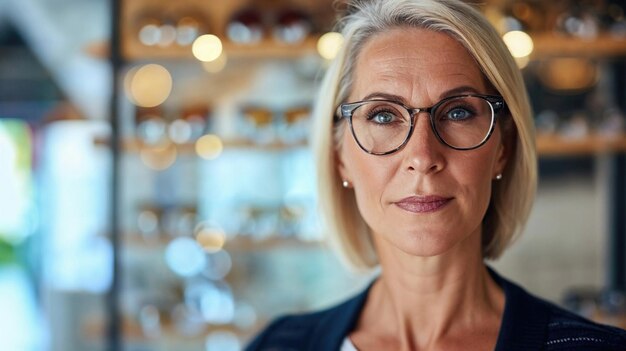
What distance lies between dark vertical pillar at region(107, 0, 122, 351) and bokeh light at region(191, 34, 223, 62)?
0.31 meters

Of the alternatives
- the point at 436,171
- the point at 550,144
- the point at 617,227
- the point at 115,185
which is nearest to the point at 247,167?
the point at 115,185

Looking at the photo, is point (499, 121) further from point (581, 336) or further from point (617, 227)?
point (617, 227)

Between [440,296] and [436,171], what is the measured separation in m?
0.19

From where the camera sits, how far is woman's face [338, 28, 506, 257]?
116cm

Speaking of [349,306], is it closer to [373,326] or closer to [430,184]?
[373,326]

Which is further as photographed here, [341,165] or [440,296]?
[341,165]

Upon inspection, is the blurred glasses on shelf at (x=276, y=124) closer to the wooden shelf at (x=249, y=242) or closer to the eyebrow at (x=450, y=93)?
the wooden shelf at (x=249, y=242)

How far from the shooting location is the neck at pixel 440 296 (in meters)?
1.24

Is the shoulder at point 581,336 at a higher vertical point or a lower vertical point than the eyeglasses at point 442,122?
lower

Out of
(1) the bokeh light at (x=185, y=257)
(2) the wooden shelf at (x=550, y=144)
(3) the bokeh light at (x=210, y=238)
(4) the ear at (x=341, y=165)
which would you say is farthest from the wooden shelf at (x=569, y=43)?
(4) the ear at (x=341, y=165)

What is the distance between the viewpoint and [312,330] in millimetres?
1384

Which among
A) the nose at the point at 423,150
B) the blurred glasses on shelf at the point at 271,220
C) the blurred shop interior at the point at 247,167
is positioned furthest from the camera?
the blurred glasses on shelf at the point at 271,220

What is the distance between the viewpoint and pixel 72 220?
6.61 meters

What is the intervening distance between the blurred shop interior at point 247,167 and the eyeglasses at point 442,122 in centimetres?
232
